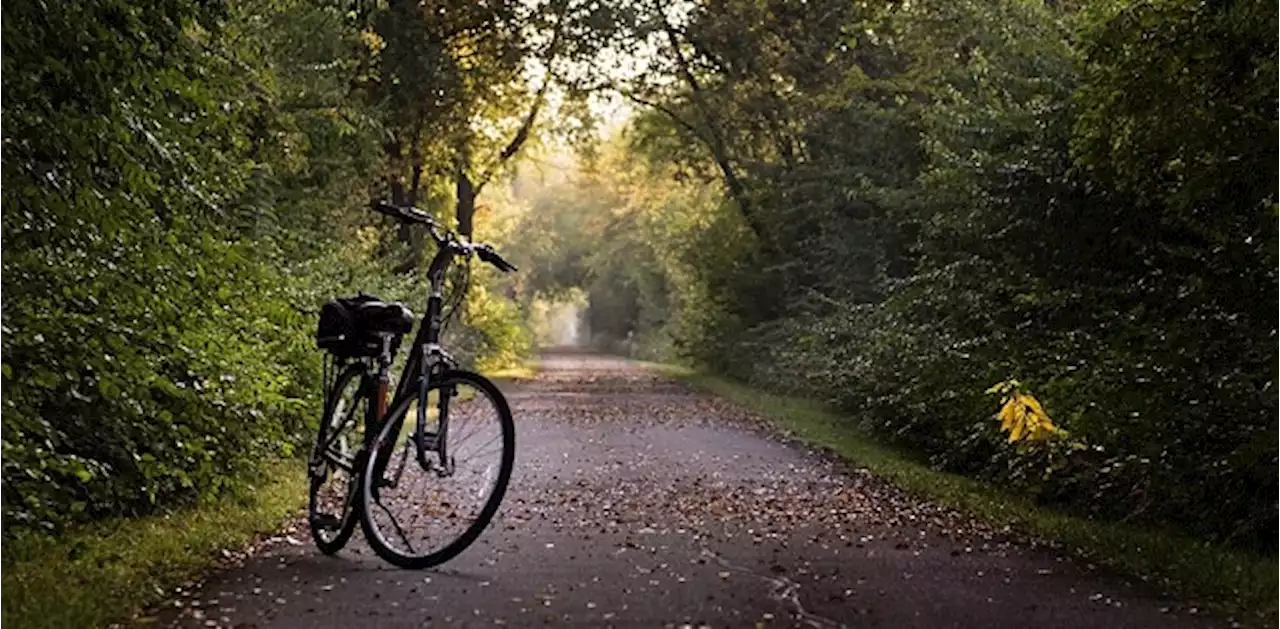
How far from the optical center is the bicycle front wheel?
6.53 meters

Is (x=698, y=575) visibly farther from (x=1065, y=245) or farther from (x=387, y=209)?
(x=1065, y=245)

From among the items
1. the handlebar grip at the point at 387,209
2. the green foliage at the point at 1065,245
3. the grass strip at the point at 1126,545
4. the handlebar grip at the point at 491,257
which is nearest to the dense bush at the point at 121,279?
the handlebar grip at the point at 387,209

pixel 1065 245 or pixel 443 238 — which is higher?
pixel 1065 245

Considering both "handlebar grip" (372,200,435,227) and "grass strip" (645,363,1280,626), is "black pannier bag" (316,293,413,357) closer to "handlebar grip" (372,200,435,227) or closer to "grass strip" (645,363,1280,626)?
"handlebar grip" (372,200,435,227)

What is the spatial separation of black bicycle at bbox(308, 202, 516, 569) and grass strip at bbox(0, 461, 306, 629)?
732mm

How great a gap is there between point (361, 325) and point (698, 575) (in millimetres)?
2195

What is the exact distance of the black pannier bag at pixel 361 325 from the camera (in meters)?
7.04

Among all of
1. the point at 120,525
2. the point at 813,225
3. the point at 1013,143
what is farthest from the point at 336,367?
the point at 813,225

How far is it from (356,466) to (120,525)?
64.9 inches

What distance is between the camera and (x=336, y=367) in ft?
25.6

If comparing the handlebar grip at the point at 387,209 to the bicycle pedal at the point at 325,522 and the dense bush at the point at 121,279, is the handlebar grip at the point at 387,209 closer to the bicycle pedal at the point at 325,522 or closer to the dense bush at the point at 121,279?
the dense bush at the point at 121,279

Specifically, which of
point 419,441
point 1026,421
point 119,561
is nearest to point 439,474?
point 419,441

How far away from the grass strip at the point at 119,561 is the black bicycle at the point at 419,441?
732 millimetres

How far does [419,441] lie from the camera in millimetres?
6758
